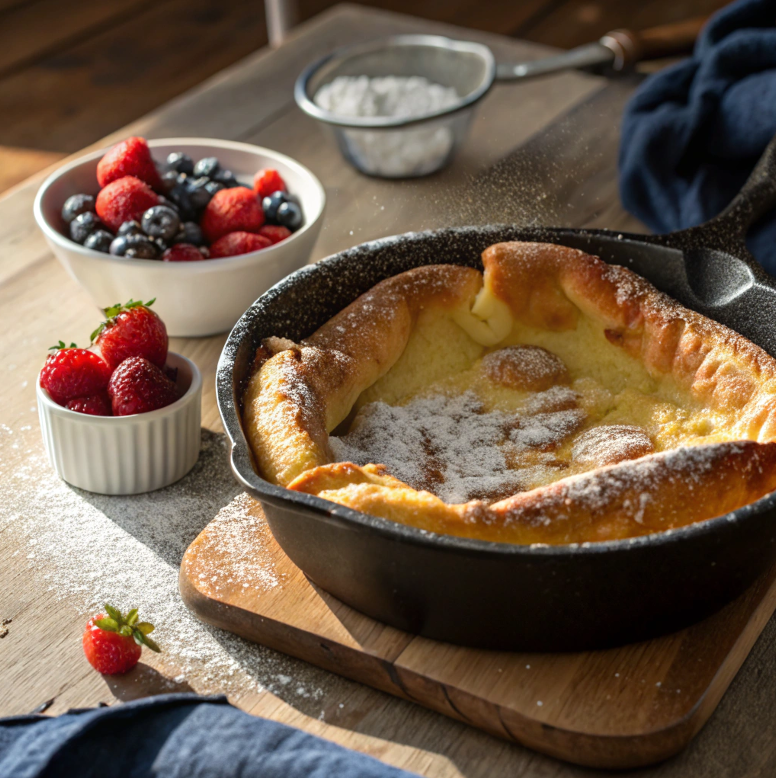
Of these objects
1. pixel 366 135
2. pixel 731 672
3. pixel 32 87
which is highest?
pixel 366 135

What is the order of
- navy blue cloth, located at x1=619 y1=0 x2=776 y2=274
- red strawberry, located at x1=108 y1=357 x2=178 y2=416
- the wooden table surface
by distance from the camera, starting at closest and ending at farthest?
the wooden table surface
red strawberry, located at x1=108 y1=357 x2=178 y2=416
navy blue cloth, located at x1=619 y1=0 x2=776 y2=274

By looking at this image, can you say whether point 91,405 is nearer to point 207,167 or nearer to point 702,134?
point 207,167

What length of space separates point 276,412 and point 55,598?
34cm

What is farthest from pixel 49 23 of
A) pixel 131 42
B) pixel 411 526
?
pixel 411 526

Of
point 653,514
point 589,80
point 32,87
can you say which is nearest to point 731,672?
point 653,514

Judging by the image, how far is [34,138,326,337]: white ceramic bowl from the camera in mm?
1459

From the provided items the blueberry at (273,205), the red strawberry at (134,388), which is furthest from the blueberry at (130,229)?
the red strawberry at (134,388)

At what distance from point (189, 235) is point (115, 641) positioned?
A: 2.41 feet

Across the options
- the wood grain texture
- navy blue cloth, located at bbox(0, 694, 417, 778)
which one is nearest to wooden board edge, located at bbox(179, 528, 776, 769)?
navy blue cloth, located at bbox(0, 694, 417, 778)

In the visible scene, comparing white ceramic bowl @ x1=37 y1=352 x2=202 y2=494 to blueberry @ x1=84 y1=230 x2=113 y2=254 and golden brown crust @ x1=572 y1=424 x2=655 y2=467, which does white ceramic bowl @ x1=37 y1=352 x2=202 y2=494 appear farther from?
golden brown crust @ x1=572 y1=424 x2=655 y2=467

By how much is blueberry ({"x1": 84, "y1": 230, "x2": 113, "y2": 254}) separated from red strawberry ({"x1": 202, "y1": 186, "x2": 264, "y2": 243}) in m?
0.16

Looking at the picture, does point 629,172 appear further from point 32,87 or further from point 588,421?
point 32,87

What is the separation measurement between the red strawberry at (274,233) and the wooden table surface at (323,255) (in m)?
0.19

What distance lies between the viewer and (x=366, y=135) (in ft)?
6.36
